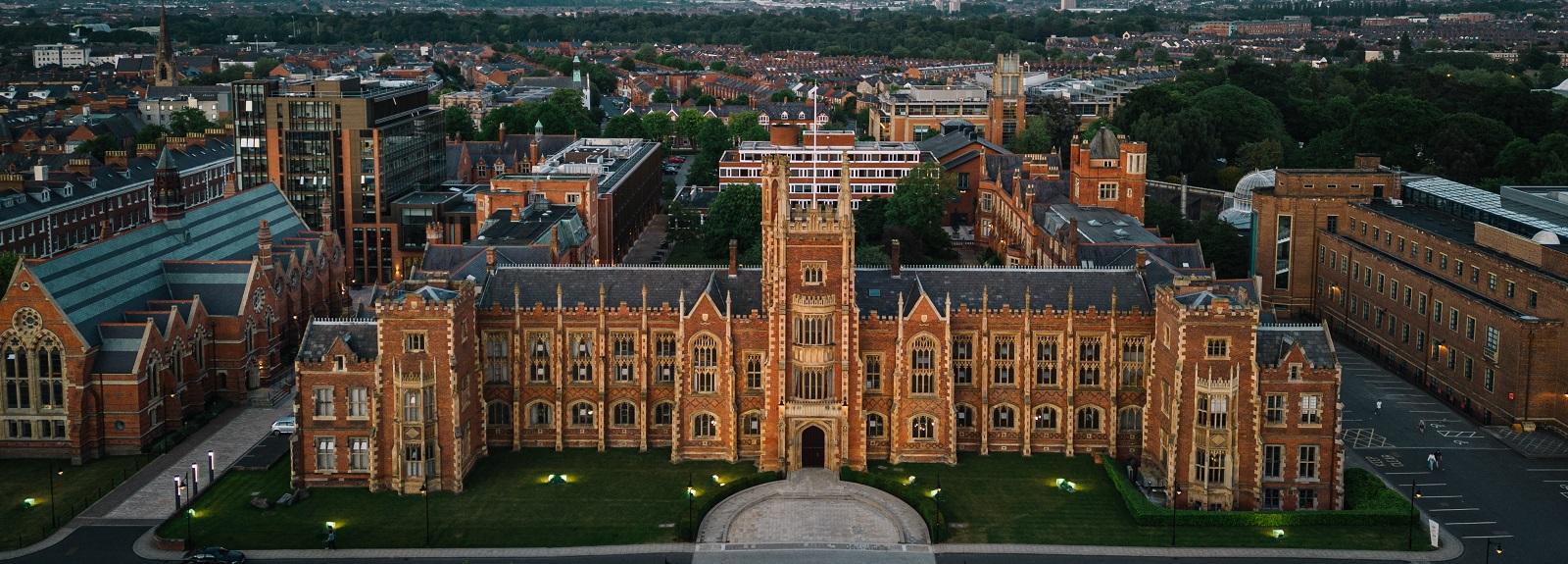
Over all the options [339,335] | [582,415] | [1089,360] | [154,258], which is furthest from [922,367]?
[154,258]

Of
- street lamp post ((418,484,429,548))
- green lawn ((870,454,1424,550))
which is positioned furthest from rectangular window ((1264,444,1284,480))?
street lamp post ((418,484,429,548))

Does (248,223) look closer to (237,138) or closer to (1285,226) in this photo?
(237,138)

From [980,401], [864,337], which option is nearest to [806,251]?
[864,337]

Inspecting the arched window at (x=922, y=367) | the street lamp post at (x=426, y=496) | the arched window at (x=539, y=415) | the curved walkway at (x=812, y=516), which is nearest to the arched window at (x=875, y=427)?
the arched window at (x=922, y=367)

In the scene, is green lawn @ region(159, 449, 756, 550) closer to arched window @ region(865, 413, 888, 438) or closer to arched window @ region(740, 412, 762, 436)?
arched window @ region(740, 412, 762, 436)

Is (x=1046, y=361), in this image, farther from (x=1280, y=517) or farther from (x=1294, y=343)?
(x=1280, y=517)

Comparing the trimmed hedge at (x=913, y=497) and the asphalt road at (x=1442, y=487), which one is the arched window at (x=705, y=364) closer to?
the trimmed hedge at (x=913, y=497)
